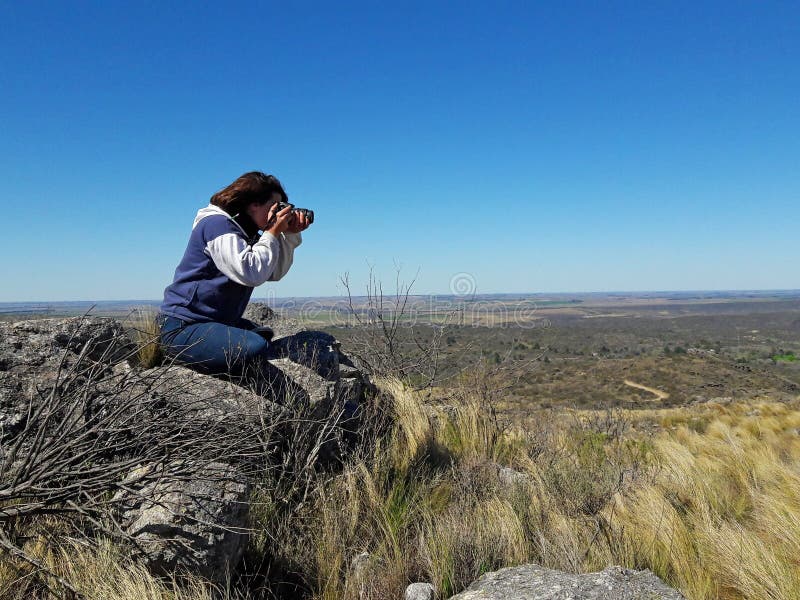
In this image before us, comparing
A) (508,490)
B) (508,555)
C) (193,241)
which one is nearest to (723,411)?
(508,490)

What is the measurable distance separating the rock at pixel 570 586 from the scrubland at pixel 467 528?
268mm

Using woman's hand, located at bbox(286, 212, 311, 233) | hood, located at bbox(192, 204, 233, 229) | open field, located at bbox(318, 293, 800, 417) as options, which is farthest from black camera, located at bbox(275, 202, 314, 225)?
open field, located at bbox(318, 293, 800, 417)

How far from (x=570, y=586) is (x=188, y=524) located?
1.52 metres

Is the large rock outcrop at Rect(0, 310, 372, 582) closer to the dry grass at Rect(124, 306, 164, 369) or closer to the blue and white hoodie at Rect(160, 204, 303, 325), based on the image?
the dry grass at Rect(124, 306, 164, 369)

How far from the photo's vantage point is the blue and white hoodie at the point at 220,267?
9.23 feet

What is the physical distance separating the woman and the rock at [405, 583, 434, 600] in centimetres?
156

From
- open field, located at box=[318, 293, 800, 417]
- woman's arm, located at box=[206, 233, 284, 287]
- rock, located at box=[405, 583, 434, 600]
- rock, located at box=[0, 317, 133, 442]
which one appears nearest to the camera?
rock, located at box=[405, 583, 434, 600]

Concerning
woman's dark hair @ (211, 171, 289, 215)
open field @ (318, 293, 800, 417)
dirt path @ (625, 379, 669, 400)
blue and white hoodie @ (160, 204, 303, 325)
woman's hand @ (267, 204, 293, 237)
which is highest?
woman's dark hair @ (211, 171, 289, 215)

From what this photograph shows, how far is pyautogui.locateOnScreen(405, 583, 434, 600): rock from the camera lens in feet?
6.61

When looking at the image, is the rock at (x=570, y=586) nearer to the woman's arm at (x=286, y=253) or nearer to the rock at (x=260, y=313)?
the woman's arm at (x=286, y=253)

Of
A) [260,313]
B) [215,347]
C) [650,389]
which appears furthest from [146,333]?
[650,389]

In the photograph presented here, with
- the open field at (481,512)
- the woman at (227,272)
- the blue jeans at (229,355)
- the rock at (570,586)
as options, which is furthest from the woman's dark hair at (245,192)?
the rock at (570,586)

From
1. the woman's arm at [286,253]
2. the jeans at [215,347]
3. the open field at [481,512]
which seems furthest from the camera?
the woman's arm at [286,253]

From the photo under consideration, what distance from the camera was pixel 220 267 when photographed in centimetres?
285
